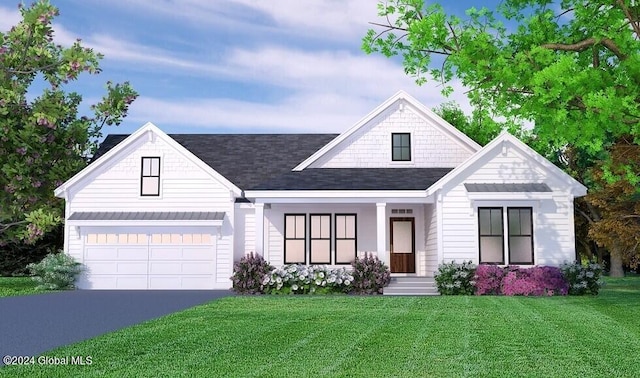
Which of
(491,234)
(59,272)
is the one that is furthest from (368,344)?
(59,272)

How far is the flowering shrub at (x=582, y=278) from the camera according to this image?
2167 cm

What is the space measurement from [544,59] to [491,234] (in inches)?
353

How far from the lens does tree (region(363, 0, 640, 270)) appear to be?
1480 cm

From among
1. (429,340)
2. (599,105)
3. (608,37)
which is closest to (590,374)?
(429,340)

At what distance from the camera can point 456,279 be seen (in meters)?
21.8

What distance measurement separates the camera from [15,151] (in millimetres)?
27703

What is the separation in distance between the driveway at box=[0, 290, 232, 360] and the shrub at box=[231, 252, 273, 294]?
891mm

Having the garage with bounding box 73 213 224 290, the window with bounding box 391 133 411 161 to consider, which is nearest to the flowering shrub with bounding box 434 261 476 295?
the window with bounding box 391 133 411 161

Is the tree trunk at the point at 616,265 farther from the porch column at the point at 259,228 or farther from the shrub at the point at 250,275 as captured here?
the shrub at the point at 250,275

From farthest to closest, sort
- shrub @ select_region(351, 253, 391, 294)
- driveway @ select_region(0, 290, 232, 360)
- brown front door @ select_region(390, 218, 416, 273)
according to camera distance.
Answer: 1. brown front door @ select_region(390, 218, 416, 273)
2. shrub @ select_region(351, 253, 391, 294)
3. driveway @ select_region(0, 290, 232, 360)

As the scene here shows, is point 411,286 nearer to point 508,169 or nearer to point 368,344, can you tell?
point 508,169

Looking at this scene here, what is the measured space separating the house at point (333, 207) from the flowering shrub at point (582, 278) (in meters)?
0.93

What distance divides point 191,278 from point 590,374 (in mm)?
18237

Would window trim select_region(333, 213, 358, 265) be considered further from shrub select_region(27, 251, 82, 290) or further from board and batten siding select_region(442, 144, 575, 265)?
shrub select_region(27, 251, 82, 290)
